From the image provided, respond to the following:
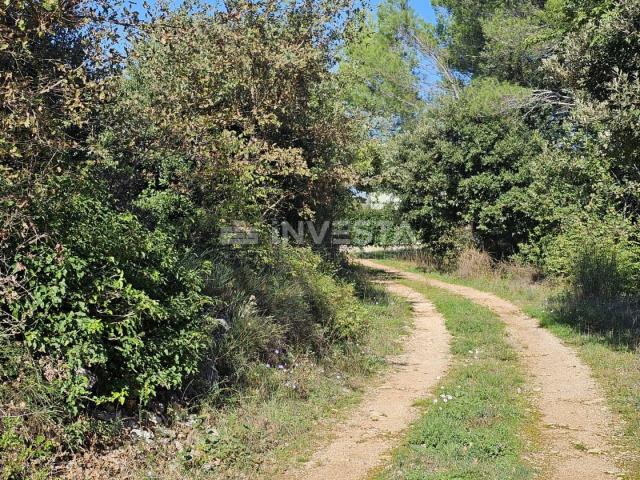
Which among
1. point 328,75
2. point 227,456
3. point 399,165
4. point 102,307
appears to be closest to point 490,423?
point 227,456

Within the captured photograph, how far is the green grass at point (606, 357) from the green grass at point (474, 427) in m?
0.94

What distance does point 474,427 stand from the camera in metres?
6.09

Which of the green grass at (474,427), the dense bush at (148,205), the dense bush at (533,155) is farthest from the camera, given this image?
the dense bush at (533,155)

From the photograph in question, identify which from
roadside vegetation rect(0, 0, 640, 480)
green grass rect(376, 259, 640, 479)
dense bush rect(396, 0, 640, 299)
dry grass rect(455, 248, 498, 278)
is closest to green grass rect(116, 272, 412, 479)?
roadside vegetation rect(0, 0, 640, 480)

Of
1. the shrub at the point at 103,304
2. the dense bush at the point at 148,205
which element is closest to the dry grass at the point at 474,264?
the dense bush at the point at 148,205

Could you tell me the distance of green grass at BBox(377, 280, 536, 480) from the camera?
5.02m

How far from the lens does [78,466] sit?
454 centimetres

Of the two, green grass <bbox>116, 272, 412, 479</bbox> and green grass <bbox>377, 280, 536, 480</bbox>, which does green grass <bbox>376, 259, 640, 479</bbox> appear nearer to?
green grass <bbox>377, 280, 536, 480</bbox>

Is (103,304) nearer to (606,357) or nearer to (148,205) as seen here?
(148,205)

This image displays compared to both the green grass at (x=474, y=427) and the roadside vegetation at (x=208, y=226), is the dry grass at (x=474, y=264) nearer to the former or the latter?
the roadside vegetation at (x=208, y=226)

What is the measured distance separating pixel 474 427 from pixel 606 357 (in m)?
4.05

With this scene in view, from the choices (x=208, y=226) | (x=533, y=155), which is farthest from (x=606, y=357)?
(x=533, y=155)

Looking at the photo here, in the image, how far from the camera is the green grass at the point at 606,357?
5.84 meters

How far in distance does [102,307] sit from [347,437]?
2.77 m
